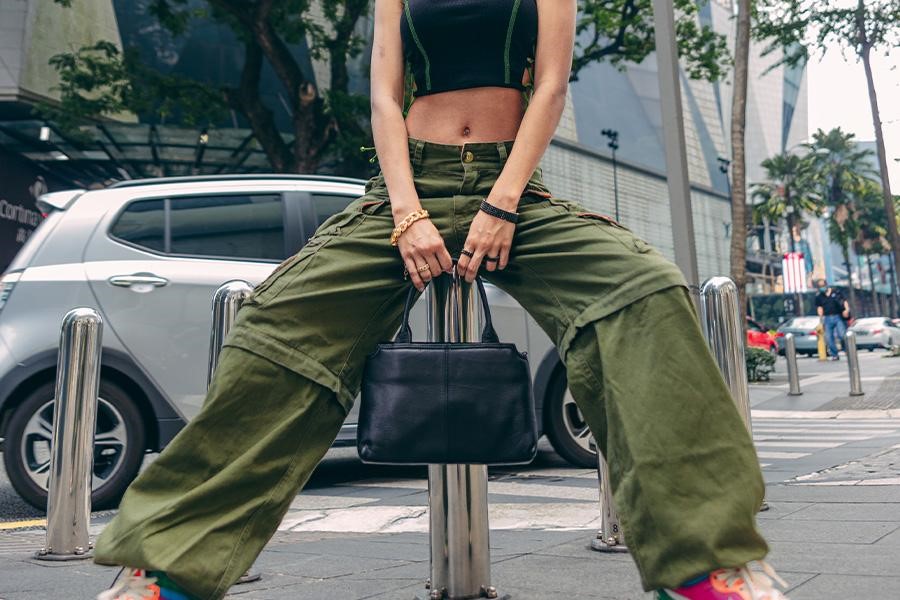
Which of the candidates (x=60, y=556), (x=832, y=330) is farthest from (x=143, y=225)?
(x=832, y=330)

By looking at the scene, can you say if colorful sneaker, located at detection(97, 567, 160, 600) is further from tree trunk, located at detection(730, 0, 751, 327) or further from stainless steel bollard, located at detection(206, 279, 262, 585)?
tree trunk, located at detection(730, 0, 751, 327)

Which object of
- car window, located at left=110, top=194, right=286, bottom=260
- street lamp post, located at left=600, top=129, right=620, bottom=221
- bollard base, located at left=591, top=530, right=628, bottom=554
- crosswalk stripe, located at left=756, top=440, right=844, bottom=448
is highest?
street lamp post, located at left=600, top=129, right=620, bottom=221

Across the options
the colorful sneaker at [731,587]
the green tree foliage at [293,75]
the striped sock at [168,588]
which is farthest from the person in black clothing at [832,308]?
Answer: the striped sock at [168,588]

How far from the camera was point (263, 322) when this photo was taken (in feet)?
6.77

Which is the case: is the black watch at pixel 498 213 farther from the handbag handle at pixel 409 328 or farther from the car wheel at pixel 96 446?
the car wheel at pixel 96 446

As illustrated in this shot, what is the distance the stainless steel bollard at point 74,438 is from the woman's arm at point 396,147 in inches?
80.2

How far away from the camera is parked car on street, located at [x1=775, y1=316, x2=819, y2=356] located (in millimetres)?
33531

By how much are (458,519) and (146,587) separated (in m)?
0.88

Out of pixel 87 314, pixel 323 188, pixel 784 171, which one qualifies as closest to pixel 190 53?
pixel 323 188

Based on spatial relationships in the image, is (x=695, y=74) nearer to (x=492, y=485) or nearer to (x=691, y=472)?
(x=492, y=485)

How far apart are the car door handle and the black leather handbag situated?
3844 millimetres

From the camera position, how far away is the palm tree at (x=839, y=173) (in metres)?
67.1

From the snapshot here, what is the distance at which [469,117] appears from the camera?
7.38ft

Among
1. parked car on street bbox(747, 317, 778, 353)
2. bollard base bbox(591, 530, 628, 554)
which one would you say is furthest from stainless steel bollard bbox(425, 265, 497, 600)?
parked car on street bbox(747, 317, 778, 353)
